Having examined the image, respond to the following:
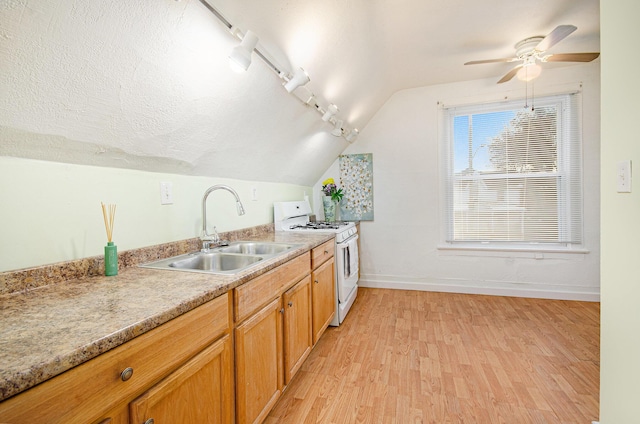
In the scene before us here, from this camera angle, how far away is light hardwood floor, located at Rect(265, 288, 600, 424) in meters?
1.55

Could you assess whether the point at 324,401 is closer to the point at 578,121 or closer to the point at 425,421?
the point at 425,421

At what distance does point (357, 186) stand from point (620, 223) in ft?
9.17

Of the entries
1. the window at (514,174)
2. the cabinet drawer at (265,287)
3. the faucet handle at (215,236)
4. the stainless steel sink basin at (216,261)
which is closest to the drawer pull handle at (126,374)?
the cabinet drawer at (265,287)

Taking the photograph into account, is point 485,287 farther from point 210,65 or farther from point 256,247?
point 210,65

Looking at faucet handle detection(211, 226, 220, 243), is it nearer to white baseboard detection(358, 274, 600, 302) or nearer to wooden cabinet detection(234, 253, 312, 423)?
wooden cabinet detection(234, 253, 312, 423)

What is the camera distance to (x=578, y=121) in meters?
3.05

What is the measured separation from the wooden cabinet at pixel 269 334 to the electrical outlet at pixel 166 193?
730mm

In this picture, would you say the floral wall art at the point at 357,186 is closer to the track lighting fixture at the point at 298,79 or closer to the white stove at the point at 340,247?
the white stove at the point at 340,247

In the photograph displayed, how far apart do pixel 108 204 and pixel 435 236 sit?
3287mm

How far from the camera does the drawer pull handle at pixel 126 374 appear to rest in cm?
68

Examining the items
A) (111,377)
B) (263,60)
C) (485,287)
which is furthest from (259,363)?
(485,287)

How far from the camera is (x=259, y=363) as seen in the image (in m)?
1.30

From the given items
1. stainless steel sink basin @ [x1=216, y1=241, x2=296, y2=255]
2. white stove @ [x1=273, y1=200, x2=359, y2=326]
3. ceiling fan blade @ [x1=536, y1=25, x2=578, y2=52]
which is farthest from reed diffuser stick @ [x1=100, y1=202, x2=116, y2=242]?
ceiling fan blade @ [x1=536, y1=25, x2=578, y2=52]

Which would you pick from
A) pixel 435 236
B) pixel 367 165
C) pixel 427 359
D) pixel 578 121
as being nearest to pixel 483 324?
pixel 427 359
